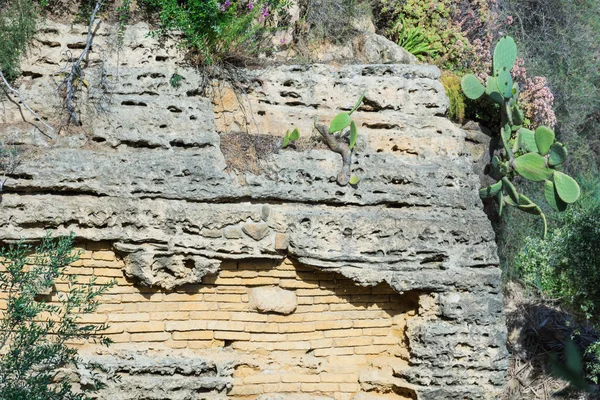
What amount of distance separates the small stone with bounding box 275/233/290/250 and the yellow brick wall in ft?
0.66

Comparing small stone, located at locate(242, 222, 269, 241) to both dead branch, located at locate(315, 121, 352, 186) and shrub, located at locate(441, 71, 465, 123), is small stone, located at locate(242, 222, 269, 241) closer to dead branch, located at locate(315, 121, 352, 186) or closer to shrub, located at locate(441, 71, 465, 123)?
dead branch, located at locate(315, 121, 352, 186)

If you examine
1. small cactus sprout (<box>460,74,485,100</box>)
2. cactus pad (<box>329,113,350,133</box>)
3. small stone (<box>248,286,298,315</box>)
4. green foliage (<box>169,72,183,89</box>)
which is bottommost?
small stone (<box>248,286,298,315</box>)

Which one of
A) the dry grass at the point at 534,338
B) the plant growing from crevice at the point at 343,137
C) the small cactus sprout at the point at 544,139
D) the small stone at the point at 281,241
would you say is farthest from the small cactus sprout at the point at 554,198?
the small stone at the point at 281,241

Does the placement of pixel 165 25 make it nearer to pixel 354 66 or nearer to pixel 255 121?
pixel 255 121

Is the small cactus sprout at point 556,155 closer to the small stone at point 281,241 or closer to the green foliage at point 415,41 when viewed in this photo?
Result: the green foliage at point 415,41

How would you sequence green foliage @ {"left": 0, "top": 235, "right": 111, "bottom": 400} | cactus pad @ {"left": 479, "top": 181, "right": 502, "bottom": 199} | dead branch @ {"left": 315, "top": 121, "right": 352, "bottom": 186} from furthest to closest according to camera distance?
cactus pad @ {"left": 479, "top": 181, "right": 502, "bottom": 199}, dead branch @ {"left": 315, "top": 121, "right": 352, "bottom": 186}, green foliage @ {"left": 0, "top": 235, "right": 111, "bottom": 400}

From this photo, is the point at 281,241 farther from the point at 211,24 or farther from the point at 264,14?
the point at 264,14

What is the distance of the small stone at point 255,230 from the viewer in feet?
19.9

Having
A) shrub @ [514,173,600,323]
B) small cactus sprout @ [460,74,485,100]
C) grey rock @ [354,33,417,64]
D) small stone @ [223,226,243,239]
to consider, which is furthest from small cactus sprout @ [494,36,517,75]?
small stone @ [223,226,243,239]

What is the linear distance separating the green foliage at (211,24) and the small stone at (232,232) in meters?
1.58

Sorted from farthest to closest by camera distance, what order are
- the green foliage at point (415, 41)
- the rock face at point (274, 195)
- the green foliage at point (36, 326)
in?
the green foliage at point (415, 41)
the rock face at point (274, 195)
the green foliage at point (36, 326)

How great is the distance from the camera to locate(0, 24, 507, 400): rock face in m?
5.84

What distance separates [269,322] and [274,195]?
106 cm

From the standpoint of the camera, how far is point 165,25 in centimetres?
665
